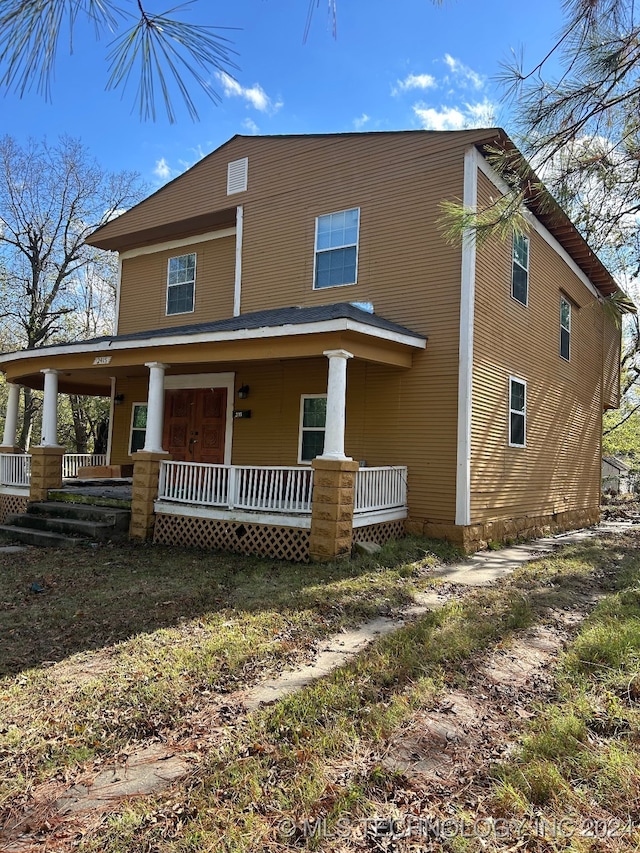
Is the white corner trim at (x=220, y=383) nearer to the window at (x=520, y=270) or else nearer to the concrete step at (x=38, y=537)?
the concrete step at (x=38, y=537)

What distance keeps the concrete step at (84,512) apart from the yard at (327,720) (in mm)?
3171

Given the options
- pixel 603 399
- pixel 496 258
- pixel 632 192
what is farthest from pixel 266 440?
pixel 603 399

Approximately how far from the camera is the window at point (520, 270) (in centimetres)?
1067

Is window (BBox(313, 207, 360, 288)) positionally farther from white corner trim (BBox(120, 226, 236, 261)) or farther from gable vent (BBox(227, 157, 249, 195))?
white corner trim (BBox(120, 226, 236, 261))

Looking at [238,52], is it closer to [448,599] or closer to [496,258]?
[448,599]

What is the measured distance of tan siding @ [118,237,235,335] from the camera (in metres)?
12.1

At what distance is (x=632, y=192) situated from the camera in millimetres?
5098

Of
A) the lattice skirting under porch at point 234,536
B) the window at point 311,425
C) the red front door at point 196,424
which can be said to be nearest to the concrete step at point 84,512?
the lattice skirting under porch at point 234,536

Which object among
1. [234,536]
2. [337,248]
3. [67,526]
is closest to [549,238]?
[337,248]

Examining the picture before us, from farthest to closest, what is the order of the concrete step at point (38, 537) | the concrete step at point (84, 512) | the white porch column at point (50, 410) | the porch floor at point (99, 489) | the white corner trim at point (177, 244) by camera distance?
the white corner trim at point (177, 244) < the white porch column at point (50, 410) < the porch floor at point (99, 489) < the concrete step at point (84, 512) < the concrete step at point (38, 537)

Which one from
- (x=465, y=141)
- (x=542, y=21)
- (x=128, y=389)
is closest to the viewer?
(x=542, y=21)

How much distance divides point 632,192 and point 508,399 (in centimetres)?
548

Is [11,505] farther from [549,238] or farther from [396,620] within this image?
[549,238]

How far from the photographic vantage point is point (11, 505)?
454 inches
